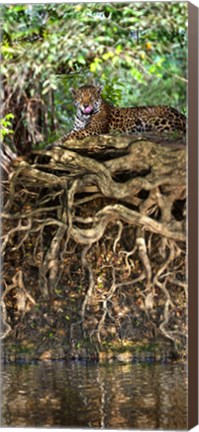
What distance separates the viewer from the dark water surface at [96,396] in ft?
23.9

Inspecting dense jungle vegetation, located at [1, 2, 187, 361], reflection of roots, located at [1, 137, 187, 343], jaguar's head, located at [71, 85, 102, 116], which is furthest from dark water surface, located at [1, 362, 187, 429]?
jaguar's head, located at [71, 85, 102, 116]

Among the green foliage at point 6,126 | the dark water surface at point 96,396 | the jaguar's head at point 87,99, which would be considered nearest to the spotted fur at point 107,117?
the jaguar's head at point 87,99

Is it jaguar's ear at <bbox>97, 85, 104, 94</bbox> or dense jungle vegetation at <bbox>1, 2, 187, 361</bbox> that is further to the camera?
jaguar's ear at <bbox>97, 85, 104, 94</bbox>

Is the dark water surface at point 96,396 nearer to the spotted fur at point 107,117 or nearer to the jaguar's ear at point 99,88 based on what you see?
the spotted fur at point 107,117

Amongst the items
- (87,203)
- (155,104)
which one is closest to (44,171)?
(87,203)

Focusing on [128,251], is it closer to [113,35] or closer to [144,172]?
[144,172]

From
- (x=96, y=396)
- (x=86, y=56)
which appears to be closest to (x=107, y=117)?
(x=86, y=56)

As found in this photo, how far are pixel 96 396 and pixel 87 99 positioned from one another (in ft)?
6.56

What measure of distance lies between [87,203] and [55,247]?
→ 37cm

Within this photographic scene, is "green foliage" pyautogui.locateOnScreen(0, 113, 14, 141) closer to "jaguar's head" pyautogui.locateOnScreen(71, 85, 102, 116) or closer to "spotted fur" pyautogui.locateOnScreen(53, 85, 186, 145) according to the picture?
"spotted fur" pyautogui.locateOnScreen(53, 85, 186, 145)

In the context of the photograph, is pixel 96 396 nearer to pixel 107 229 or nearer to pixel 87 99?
pixel 107 229

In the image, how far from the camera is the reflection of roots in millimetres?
7543

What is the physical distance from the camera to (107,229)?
25.5ft

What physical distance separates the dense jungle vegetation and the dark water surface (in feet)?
0.36
